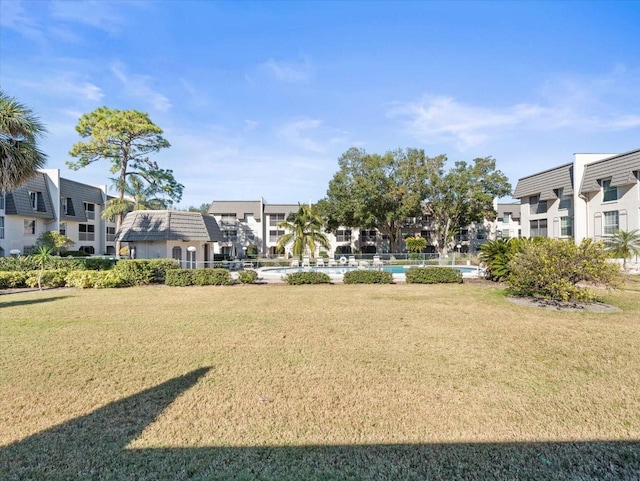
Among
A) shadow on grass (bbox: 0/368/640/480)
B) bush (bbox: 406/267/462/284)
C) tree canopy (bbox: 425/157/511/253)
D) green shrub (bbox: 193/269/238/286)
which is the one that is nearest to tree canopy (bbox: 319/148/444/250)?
tree canopy (bbox: 425/157/511/253)

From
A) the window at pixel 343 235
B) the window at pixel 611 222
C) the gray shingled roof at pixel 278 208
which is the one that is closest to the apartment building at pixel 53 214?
the gray shingled roof at pixel 278 208

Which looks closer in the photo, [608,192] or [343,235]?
[608,192]

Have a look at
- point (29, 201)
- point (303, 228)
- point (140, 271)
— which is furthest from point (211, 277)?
point (29, 201)

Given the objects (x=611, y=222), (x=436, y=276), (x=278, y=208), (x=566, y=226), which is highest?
(x=278, y=208)

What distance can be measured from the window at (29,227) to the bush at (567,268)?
117ft

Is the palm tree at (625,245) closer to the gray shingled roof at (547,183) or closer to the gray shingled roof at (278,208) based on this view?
the gray shingled roof at (547,183)

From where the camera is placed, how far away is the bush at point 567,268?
395 inches

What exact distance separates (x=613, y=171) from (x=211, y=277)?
2880 cm

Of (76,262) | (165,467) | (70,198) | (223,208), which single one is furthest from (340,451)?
(223,208)

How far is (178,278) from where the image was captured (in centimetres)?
1686

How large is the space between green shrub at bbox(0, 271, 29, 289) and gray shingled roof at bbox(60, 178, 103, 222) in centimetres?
1837

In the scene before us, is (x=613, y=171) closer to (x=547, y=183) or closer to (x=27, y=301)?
(x=547, y=183)

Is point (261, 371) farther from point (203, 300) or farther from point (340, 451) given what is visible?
point (203, 300)

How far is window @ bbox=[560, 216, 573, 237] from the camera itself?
2892 centimetres
